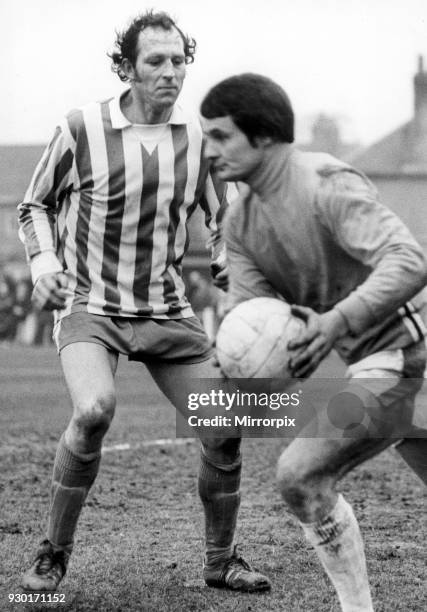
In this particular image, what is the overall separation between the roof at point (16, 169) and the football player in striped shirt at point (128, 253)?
65.5 metres

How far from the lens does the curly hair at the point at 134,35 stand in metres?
5.30

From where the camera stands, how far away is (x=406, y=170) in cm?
5834

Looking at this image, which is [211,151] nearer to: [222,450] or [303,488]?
[303,488]

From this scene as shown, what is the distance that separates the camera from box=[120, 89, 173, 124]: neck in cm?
533

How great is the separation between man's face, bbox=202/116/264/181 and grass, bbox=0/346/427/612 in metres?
1.93

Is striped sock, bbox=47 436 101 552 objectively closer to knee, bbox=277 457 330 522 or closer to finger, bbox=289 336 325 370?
knee, bbox=277 457 330 522

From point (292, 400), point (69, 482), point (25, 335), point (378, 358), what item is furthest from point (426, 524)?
point (25, 335)

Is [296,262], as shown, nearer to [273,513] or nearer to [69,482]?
[69,482]

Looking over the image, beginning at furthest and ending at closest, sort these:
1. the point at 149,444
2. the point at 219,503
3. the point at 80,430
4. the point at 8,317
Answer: the point at 8,317 < the point at 149,444 < the point at 219,503 < the point at 80,430

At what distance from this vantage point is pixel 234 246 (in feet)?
14.3

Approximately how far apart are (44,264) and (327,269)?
1549mm

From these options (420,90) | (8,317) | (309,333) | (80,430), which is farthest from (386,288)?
(420,90)

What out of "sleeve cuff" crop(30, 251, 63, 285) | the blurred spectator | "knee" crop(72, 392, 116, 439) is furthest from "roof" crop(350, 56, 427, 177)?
"knee" crop(72, 392, 116, 439)

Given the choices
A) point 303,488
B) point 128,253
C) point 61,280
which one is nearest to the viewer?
point 303,488
